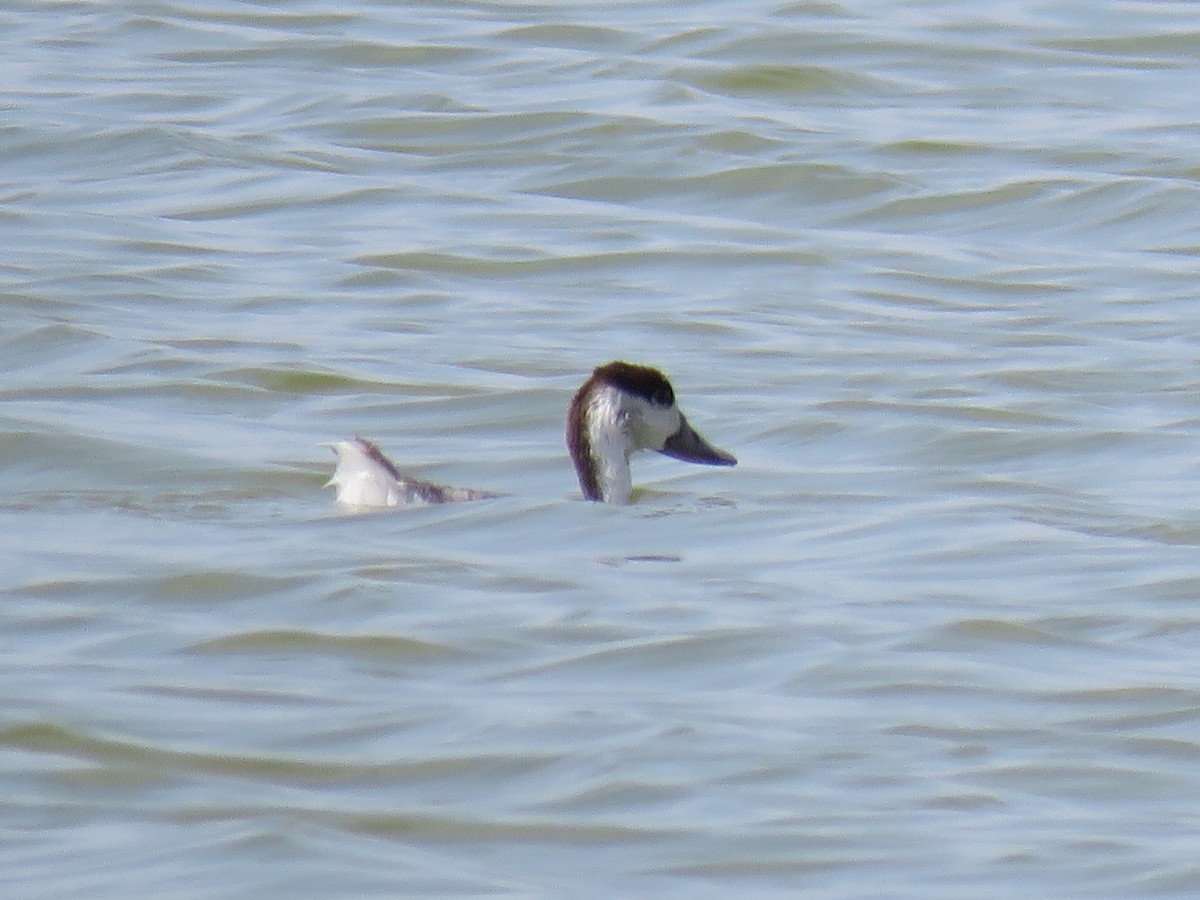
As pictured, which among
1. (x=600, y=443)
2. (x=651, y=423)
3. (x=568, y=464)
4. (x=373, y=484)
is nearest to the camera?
(x=373, y=484)

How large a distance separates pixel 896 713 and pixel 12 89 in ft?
32.9

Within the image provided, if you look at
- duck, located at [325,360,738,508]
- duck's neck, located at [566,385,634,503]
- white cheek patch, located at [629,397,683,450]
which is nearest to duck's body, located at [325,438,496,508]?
duck, located at [325,360,738,508]

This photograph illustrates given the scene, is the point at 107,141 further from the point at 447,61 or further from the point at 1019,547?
the point at 1019,547

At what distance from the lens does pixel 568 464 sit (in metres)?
9.53

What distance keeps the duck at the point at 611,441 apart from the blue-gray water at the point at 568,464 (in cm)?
13

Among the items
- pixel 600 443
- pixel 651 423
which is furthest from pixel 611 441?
pixel 651 423

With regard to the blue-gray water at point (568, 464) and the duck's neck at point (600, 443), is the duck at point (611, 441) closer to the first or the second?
the duck's neck at point (600, 443)

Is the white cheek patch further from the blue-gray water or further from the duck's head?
the blue-gray water

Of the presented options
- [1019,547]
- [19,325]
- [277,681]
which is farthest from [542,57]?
[277,681]

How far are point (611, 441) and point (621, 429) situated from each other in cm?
5

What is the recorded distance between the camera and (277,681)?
21.5 ft

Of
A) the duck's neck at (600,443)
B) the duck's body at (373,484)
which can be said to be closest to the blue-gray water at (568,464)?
the duck's body at (373,484)

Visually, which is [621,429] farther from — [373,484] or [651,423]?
[373,484]

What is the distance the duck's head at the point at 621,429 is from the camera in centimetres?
890
